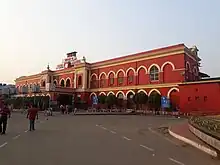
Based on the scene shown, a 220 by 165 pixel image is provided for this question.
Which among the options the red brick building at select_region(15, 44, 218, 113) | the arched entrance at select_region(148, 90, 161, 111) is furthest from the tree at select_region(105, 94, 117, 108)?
the arched entrance at select_region(148, 90, 161, 111)

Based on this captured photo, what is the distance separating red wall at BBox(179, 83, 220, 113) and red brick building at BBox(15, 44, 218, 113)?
2.69ft

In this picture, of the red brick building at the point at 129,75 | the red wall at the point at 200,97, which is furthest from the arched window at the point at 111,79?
the red wall at the point at 200,97

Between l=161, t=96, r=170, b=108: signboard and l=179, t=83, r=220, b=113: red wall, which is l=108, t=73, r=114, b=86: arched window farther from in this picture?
l=179, t=83, r=220, b=113: red wall

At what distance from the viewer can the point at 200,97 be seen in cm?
4288

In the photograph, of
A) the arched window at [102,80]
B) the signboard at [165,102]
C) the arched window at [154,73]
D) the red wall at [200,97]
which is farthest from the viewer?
the arched window at [102,80]

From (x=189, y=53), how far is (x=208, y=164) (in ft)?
147

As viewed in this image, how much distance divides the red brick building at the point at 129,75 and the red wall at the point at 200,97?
0.82 meters

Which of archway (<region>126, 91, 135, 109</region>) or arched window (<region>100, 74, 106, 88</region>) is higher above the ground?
arched window (<region>100, 74, 106, 88</region>)

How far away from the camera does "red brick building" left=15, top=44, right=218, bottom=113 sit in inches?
1938

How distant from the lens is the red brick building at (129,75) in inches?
1938

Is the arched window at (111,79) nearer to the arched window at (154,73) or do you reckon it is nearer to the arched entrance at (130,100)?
the arched entrance at (130,100)

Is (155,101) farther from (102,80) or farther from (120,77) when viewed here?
(102,80)

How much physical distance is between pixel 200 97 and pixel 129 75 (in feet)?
60.7

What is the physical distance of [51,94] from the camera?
66688mm
